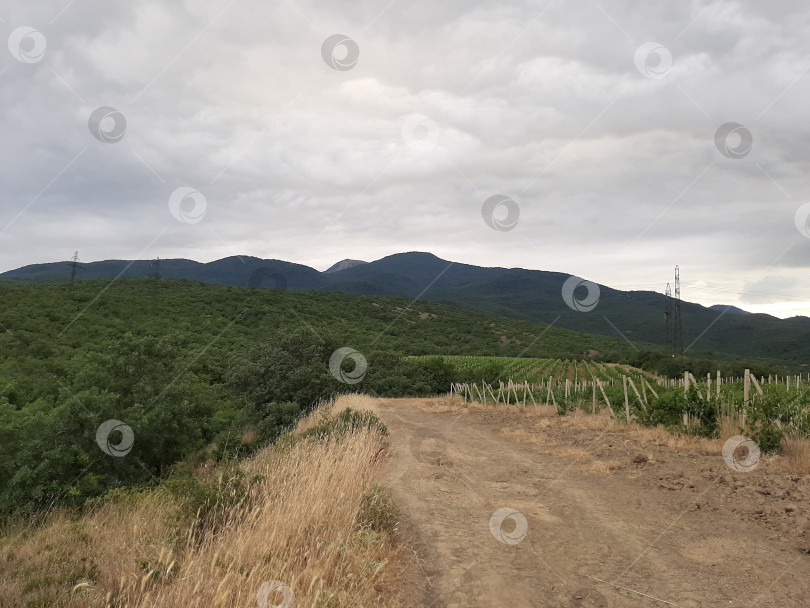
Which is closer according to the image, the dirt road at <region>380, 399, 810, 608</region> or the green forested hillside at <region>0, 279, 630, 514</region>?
the dirt road at <region>380, 399, 810, 608</region>

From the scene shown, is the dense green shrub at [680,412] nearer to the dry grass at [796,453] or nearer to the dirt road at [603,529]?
the dirt road at [603,529]

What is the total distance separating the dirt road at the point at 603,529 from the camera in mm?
4453

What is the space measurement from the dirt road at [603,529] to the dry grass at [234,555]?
70 centimetres

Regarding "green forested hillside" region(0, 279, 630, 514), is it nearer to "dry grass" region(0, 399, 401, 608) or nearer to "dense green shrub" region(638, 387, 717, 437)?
"dry grass" region(0, 399, 401, 608)

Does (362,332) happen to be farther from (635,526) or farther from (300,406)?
(635,526)

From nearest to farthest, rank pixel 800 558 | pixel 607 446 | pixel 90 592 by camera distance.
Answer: pixel 90 592 < pixel 800 558 < pixel 607 446

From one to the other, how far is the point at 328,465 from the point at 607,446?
293 inches

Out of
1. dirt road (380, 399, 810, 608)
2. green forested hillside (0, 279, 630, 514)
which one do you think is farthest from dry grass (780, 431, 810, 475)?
green forested hillside (0, 279, 630, 514)

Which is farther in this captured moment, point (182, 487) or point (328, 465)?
point (328, 465)

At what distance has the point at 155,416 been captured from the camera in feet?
38.0

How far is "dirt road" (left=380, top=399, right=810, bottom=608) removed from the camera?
4.45 meters

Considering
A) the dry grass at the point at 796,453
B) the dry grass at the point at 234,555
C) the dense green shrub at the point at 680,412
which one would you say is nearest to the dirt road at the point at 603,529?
the dry grass at the point at 796,453

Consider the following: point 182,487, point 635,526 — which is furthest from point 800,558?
point 182,487

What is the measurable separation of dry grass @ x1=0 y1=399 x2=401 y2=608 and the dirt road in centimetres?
70
